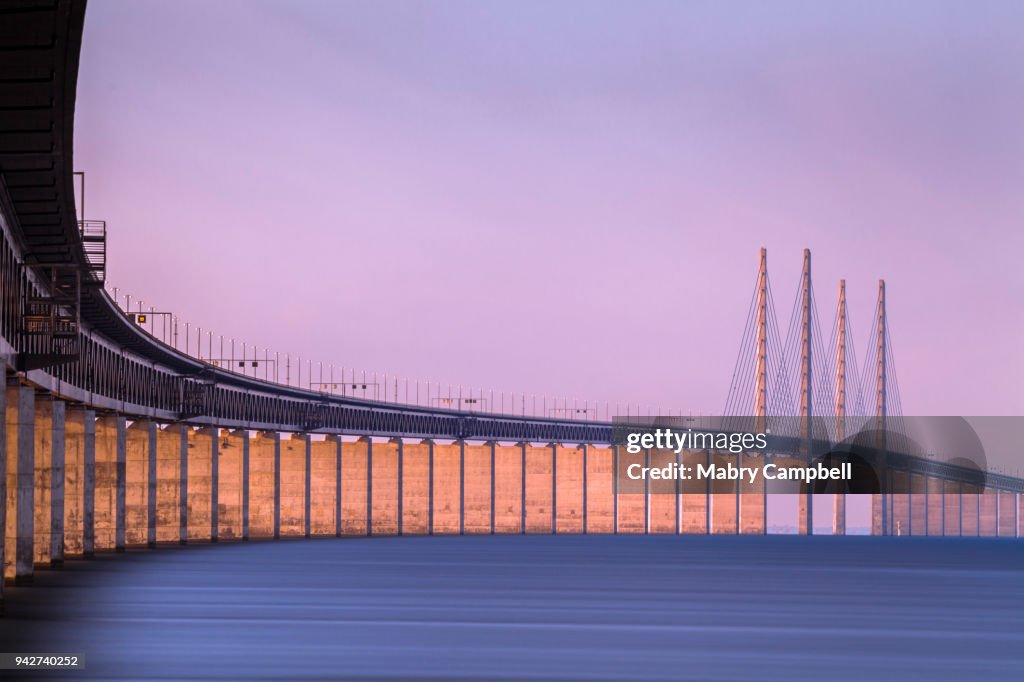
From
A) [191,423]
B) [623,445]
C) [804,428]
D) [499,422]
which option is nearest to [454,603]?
[191,423]

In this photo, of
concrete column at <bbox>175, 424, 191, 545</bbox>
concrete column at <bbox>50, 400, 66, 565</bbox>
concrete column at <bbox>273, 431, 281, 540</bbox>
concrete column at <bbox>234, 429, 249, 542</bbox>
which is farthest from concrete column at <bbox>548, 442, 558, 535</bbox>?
concrete column at <bbox>50, 400, 66, 565</bbox>

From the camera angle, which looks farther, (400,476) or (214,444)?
(400,476)

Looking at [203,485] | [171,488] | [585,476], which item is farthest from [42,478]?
[585,476]

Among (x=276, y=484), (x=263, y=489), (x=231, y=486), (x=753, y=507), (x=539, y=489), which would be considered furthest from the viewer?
(x=753, y=507)

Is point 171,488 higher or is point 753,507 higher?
point 171,488

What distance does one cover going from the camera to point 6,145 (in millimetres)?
36156

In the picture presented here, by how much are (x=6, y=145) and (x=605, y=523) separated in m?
140

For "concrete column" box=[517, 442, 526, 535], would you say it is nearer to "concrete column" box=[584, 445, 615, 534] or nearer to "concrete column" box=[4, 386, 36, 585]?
"concrete column" box=[584, 445, 615, 534]

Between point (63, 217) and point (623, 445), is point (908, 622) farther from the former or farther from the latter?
point (623, 445)

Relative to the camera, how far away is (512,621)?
46.6 m

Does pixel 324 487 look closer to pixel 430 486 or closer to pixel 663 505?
pixel 430 486

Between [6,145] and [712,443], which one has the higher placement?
[6,145]

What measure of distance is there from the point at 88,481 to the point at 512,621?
101 feet

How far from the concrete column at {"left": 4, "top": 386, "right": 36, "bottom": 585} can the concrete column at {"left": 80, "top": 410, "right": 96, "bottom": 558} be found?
19.3 metres
